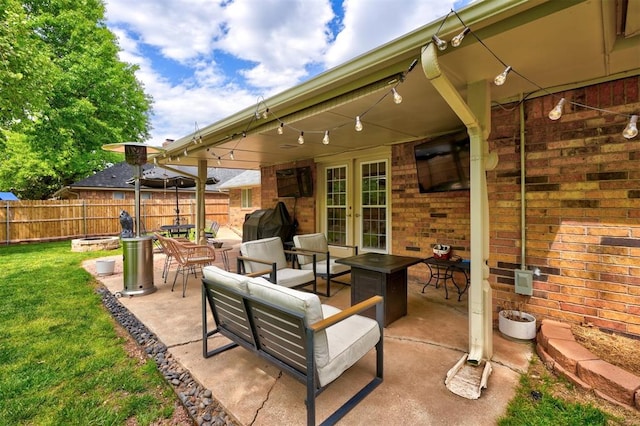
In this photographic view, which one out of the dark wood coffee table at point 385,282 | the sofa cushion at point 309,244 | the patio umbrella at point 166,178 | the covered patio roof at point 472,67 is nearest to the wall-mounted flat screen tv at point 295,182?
the patio umbrella at point 166,178

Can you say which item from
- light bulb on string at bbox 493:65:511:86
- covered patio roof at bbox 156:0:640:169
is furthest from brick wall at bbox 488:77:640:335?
light bulb on string at bbox 493:65:511:86

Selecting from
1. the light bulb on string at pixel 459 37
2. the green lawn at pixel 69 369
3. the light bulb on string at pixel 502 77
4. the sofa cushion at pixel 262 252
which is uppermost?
the light bulb on string at pixel 459 37

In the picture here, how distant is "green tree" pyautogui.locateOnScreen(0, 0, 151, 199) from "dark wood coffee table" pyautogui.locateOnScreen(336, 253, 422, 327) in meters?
15.4

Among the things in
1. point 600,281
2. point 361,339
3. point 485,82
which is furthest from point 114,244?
point 600,281

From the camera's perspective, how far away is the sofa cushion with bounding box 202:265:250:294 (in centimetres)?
218

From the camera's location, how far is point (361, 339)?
211 centimetres

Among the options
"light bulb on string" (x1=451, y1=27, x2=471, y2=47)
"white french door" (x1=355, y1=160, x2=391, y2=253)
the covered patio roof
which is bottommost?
"white french door" (x1=355, y1=160, x2=391, y2=253)

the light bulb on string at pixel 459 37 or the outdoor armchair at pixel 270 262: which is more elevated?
the light bulb on string at pixel 459 37

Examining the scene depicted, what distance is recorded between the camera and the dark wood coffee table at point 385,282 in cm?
325

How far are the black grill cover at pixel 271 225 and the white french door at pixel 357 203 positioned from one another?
0.86 meters

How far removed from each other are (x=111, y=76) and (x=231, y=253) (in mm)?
12356

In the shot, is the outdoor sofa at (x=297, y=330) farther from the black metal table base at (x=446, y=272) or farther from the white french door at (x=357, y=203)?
the white french door at (x=357, y=203)

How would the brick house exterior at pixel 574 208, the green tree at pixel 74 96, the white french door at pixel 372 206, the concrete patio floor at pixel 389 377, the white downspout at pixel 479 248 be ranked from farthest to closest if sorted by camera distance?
1. the green tree at pixel 74 96
2. the white french door at pixel 372 206
3. the brick house exterior at pixel 574 208
4. the white downspout at pixel 479 248
5. the concrete patio floor at pixel 389 377

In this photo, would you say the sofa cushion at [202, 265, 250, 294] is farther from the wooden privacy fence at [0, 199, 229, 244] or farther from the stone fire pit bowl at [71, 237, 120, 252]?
the stone fire pit bowl at [71, 237, 120, 252]
